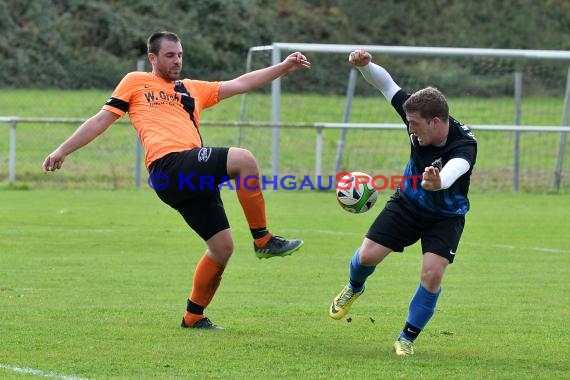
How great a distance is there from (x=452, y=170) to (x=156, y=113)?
2235mm

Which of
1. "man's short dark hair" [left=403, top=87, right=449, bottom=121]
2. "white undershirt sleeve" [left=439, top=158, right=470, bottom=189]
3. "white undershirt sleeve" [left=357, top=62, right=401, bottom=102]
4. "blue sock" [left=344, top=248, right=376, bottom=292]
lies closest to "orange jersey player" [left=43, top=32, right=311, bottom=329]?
"blue sock" [left=344, top=248, right=376, bottom=292]

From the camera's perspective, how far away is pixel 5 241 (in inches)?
507

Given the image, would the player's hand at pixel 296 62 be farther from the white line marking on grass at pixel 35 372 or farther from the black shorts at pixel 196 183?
the white line marking on grass at pixel 35 372

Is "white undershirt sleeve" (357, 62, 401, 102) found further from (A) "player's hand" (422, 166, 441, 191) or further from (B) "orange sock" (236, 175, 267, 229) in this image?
(A) "player's hand" (422, 166, 441, 191)

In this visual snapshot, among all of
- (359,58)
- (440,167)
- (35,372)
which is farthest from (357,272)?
(35,372)

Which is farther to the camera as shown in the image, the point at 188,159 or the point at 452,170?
the point at 188,159

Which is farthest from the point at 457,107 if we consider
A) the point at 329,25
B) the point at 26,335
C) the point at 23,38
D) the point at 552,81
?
the point at 26,335

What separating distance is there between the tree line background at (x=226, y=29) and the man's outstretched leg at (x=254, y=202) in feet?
49.8

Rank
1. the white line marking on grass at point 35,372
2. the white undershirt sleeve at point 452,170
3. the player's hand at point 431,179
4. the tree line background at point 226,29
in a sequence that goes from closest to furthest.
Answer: the white line marking on grass at point 35,372, the player's hand at point 431,179, the white undershirt sleeve at point 452,170, the tree line background at point 226,29

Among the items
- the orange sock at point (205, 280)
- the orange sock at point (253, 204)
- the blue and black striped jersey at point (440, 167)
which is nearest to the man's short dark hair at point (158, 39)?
the orange sock at point (253, 204)

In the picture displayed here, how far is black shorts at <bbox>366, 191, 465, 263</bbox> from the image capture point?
278 inches

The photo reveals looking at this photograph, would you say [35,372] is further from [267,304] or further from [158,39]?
[267,304]

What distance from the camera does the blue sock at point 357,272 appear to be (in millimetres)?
7500

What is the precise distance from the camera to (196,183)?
7438mm
